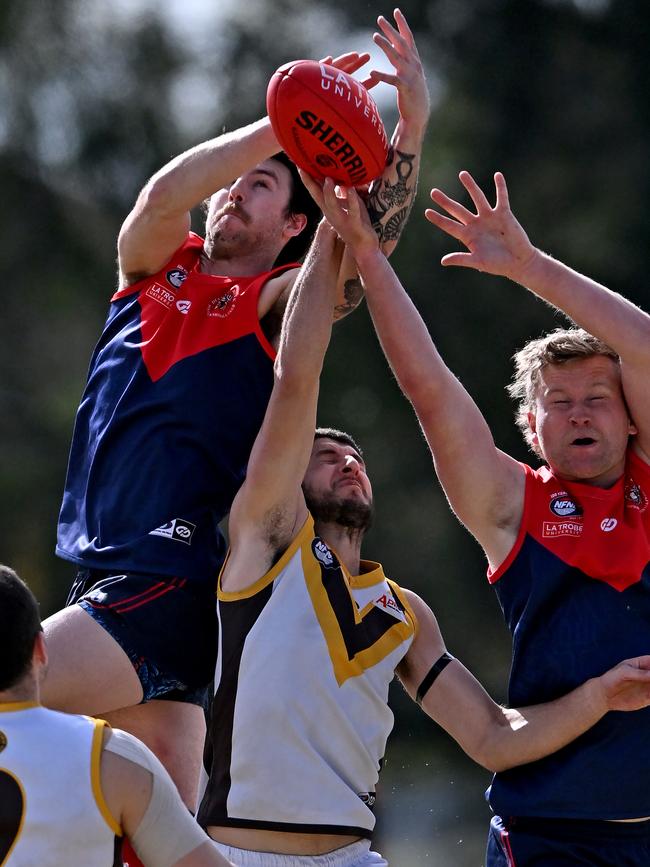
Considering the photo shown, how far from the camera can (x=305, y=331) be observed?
4094 mm

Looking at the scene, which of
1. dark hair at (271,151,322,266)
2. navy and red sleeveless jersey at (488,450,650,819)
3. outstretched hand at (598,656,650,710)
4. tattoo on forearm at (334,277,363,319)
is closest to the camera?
outstretched hand at (598,656,650,710)

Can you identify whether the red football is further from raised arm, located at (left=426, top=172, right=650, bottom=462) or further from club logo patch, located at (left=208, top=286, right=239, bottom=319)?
club logo patch, located at (left=208, top=286, right=239, bottom=319)

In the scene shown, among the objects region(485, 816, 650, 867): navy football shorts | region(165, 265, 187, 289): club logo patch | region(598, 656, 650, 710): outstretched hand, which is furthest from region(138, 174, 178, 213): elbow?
region(485, 816, 650, 867): navy football shorts

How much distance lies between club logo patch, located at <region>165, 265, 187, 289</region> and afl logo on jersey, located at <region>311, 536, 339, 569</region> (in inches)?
37.8

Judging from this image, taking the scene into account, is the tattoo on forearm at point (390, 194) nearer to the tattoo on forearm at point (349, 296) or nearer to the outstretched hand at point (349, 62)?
the tattoo on forearm at point (349, 296)

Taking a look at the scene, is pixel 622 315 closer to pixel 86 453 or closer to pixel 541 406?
pixel 541 406

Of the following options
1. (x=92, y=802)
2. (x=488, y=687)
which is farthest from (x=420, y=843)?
(x=92, y=802)

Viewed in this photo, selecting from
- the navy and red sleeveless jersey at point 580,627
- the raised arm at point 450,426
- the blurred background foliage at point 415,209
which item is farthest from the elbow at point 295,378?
the blurred background foliage at point 415,209

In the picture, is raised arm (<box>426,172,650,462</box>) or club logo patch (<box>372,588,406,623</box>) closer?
raised arm (<box>426,172,650,462</box>)

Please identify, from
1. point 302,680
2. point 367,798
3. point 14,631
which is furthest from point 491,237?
point 14,631

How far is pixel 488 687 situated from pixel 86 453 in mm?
11279

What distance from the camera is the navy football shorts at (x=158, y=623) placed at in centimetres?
418

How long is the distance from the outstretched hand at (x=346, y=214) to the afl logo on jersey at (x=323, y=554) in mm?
844

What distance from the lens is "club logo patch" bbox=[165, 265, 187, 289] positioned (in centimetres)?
462
